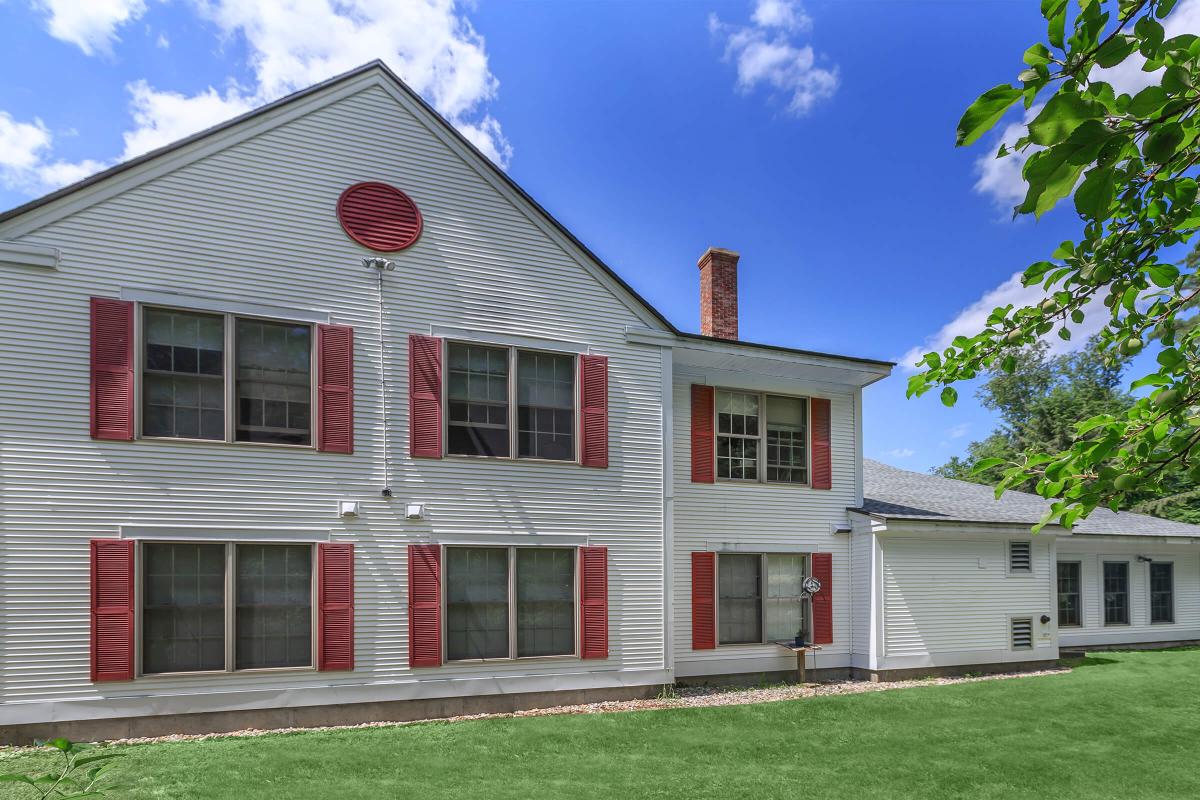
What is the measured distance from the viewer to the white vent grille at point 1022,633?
14.7 metres

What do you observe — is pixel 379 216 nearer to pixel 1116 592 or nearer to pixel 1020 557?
pixel 1020 557

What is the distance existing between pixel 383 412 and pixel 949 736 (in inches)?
339

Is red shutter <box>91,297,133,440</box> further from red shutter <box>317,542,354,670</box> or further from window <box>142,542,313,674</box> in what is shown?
red shutter <box>317,542,354,670</box>

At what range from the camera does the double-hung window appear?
11086mm

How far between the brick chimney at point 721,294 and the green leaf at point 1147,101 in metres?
13.4

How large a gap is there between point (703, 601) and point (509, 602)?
373 cm

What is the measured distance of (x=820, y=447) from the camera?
14305 millimetres

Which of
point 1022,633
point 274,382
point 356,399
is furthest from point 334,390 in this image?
point 1022,633

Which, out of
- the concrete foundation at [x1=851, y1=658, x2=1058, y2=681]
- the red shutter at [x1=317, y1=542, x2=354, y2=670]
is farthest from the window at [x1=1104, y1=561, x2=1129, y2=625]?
the red shutter at [x1=317, y1=542, x2=354, y2=670]

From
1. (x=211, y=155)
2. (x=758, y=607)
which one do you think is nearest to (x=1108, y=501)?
(x=211, y=155)

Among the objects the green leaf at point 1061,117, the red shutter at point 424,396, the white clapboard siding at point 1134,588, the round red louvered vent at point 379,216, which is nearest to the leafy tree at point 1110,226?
the green leaf at point 1061,117

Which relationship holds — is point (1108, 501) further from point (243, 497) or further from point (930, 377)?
point (243, 497)

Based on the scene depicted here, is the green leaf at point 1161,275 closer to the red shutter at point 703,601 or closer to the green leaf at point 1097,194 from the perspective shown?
the green leaf at point 1097,194

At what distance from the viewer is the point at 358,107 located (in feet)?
36.0
